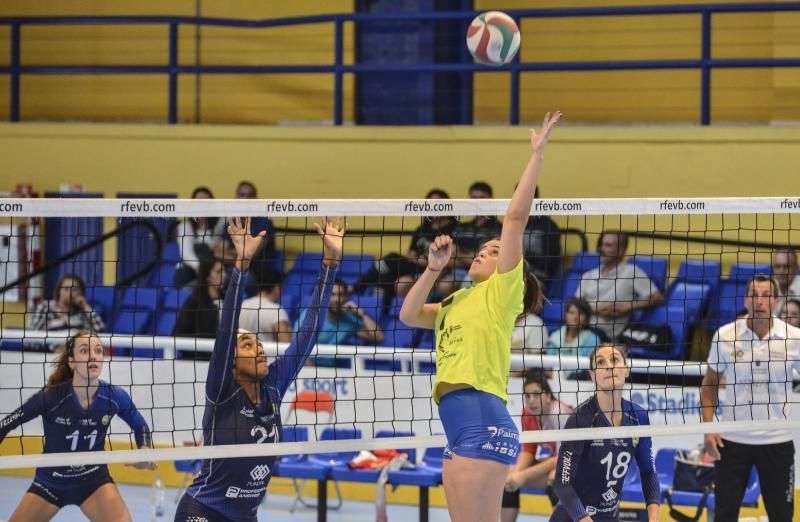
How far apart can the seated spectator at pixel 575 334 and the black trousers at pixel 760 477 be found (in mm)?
1799

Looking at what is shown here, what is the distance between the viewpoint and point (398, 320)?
1086cm

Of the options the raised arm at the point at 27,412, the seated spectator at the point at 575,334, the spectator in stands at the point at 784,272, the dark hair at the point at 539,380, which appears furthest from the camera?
the spectator in stands at the point at 784,272

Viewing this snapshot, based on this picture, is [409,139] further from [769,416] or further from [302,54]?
[769,416]

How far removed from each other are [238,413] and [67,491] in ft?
4.84

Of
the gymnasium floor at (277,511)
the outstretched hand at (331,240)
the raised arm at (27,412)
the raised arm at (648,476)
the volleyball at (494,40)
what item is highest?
the volleyball at (494,40)

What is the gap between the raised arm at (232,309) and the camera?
5.99 metres

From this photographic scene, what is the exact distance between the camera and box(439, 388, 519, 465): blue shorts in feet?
17.6

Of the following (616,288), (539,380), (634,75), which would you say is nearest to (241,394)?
(539,380)

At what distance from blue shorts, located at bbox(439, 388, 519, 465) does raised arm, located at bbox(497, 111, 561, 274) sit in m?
0.60

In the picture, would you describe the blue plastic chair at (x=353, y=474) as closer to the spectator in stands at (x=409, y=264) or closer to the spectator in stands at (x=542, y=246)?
the spectator in stands at (x=409, y=264)

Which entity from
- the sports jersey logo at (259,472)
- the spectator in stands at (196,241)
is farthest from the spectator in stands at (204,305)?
the sports jersey logo at (259,472)

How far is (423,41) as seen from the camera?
1305cm

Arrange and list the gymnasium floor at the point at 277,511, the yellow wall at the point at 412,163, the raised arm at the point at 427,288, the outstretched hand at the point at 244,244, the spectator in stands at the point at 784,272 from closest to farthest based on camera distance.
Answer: the raised arm at the point at 427,288
the outstretched hand at the point at 244,244
the spectator in stands at the point at 784,272
the gymnasium floor at the point at 277,511
the yellow wall at the point at 412,163

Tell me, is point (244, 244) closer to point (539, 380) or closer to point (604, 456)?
point (604, 456)
